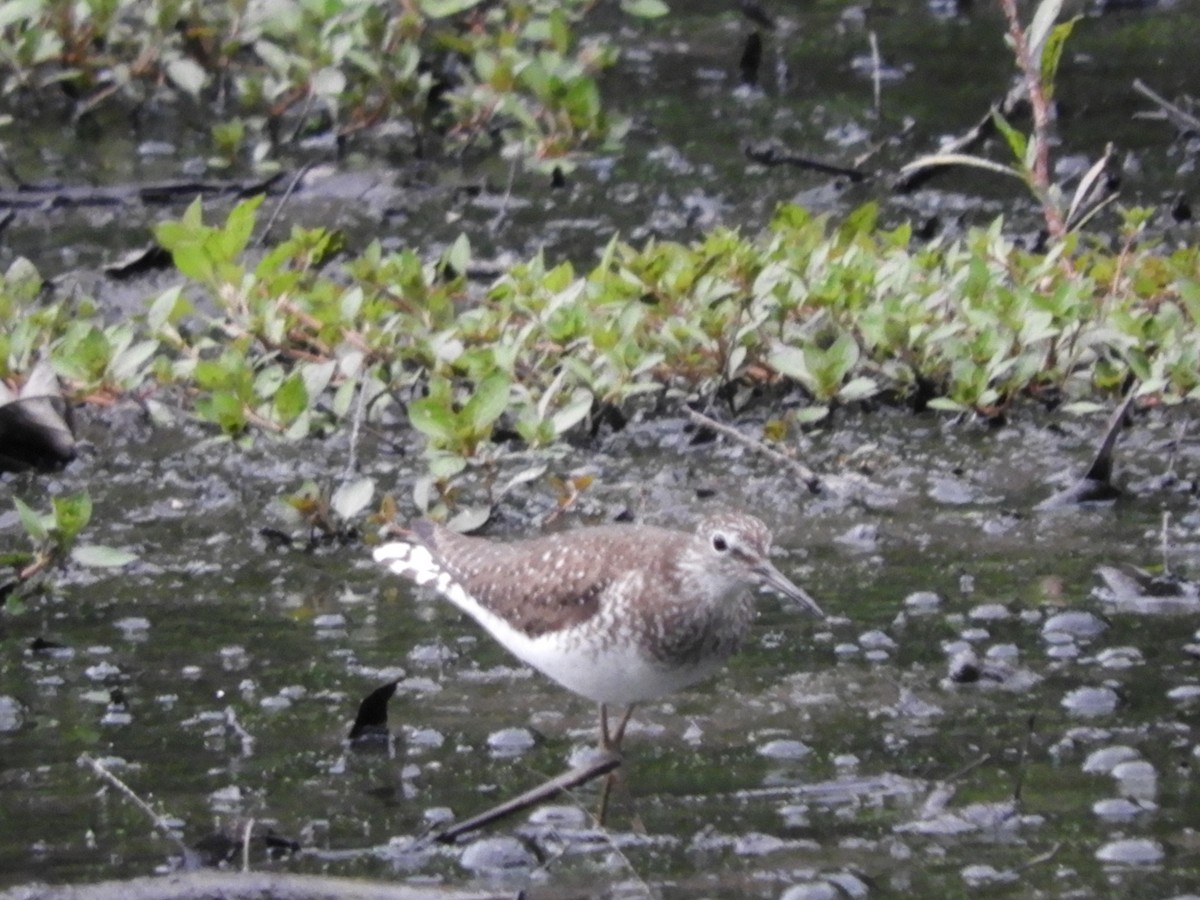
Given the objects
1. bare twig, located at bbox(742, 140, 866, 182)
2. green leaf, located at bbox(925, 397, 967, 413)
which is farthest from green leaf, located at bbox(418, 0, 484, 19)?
green leaf, located at bbox(925, 397, 967, 413)

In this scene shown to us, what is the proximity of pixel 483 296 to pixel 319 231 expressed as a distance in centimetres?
66

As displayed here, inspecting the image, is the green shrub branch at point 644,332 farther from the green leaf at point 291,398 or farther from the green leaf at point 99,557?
the green leaf at point 99,557

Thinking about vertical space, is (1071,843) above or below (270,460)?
above

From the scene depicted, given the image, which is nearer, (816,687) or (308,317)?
(816,687)

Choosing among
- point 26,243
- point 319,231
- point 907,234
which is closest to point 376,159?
point 26,243

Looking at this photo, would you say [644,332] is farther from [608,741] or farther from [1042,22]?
[608,741]

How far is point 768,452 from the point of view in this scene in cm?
712

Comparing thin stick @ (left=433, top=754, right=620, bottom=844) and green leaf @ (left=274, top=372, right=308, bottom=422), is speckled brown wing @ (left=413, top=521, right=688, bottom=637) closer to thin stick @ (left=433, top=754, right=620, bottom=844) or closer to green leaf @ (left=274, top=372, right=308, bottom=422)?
thin stick @ (left=433, top=754, right=620, bottom=844)

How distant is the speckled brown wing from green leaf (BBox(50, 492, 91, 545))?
106 cm

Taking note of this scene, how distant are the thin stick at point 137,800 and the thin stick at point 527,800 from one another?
56 centimetres

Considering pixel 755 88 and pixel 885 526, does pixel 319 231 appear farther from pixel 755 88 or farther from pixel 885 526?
pixel 755 88

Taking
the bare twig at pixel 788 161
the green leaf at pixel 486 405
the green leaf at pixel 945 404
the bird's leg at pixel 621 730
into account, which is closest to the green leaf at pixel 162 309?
the green leaf at pixel 486 405

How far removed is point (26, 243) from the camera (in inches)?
402

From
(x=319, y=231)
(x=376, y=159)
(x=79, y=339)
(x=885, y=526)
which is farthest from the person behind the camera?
(x=376, y=159)
